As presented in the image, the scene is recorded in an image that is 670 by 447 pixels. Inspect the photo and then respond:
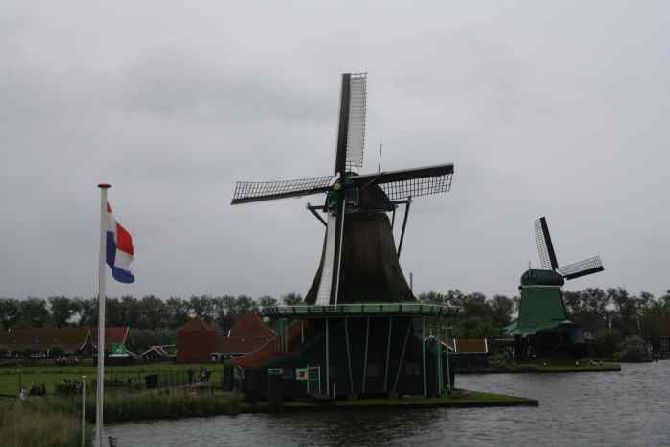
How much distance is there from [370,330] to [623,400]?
13.9 meters

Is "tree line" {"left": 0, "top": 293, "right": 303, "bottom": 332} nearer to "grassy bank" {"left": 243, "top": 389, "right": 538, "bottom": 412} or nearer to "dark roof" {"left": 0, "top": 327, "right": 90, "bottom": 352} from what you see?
"dark roof" {"left": 0, "top": 327, "right": 90, "bottom": 352}

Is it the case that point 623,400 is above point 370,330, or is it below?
below

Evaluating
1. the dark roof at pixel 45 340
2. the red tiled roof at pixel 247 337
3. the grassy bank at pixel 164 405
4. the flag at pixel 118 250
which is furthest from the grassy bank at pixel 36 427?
the dark roof at pixel 45 340

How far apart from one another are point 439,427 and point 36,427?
46.1ft

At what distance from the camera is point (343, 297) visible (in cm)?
3866

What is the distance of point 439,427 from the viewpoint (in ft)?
95.3

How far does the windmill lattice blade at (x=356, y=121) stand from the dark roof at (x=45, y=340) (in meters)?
55.2

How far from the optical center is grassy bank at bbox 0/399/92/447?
20891 mm

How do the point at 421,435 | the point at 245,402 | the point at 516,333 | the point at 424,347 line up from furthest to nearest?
the point at 516,333, the point at 424,347, the point at 245,402, the point at 421,435

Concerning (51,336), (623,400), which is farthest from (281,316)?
(51,336)

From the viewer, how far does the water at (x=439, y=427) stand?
2577 centimetres

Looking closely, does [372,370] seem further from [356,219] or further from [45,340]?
[45,340]

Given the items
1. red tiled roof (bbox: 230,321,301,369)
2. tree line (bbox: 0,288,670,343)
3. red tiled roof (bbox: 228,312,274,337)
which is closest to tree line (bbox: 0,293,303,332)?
tree line (bbox: 0,288,670,343)

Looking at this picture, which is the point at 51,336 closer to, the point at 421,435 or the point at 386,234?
the point at 386,234
